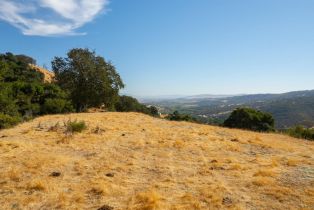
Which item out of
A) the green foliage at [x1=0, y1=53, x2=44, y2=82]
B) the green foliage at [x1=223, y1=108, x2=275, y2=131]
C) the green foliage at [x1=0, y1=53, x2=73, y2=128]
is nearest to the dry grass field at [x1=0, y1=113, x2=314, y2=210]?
the green foliage at [x1=0, y1=53, x2=73, y2=128]

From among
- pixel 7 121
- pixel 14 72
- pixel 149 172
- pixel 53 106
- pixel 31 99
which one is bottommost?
pixel 149 172

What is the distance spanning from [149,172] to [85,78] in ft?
118

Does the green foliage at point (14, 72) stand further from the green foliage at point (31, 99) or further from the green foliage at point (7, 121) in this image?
the green foliage at point (7, 121)

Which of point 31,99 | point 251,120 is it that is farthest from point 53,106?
point 251,120

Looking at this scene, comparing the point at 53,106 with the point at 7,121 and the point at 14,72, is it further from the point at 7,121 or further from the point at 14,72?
→ the point at 14,72

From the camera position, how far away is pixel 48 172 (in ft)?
51.8

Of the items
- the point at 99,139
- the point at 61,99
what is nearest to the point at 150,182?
the point at 99,139

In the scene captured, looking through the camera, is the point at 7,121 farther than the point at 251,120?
No

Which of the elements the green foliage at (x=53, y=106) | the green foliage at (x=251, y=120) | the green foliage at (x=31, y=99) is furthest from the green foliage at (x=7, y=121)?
the green foliage at (x=251, y=120)

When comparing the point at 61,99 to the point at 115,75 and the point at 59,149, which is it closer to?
the point at 115,75

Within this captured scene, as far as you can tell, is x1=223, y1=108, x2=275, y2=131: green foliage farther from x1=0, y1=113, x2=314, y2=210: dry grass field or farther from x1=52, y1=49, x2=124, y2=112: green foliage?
x1=0, y1=113, x2=314, y2=210: dry grass field

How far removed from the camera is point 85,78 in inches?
1967

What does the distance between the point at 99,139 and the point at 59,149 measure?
14.2 ft

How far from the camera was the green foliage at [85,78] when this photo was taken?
50000 millimetres
